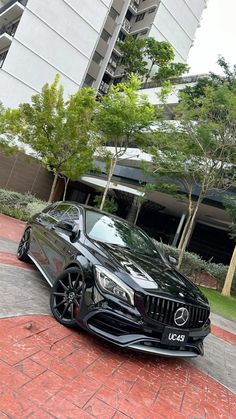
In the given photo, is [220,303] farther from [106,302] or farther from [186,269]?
[106,302]

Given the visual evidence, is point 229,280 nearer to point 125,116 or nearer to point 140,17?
point 125,116

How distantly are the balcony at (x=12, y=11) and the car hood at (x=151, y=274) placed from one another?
94.3ft

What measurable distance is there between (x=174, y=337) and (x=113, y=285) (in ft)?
2.83

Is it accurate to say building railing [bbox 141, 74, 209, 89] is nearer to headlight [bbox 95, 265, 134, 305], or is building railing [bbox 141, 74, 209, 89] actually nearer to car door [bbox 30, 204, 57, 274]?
car door [bbox 30, 204, 57, 274]

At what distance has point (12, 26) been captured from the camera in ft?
95.7

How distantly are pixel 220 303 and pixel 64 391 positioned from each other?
29.5 ft

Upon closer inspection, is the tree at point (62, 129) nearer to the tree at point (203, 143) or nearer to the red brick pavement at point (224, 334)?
the tree at point (203, 143)

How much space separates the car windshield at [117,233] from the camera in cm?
482

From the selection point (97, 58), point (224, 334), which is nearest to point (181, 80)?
point (97, 58)

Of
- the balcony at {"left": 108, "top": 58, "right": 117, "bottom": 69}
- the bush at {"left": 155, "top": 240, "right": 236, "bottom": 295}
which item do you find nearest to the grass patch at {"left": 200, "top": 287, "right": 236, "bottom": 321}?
the bush at {"left": 155, "top": 240, "right": 236, "bottom": 295}

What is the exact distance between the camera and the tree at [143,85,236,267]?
1145 cm

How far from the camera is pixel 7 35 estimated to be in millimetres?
26766

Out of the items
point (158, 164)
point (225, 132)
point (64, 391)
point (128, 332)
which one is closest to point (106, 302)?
point (128, 332)

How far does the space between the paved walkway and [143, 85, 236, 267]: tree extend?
27.5ft
